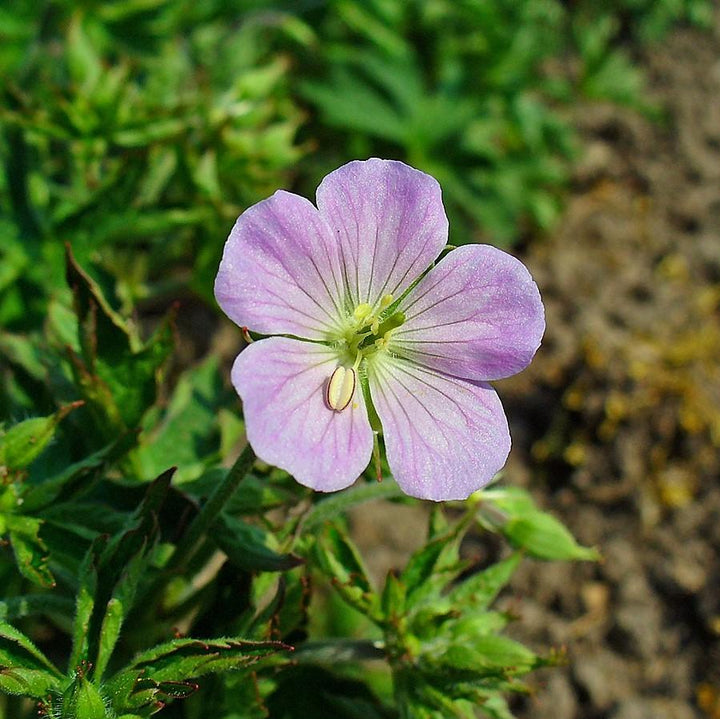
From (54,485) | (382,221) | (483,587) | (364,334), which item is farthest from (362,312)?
(483,587)

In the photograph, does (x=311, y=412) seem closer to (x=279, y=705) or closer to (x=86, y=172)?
(x=279, y=705)

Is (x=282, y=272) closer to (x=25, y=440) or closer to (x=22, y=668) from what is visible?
(x=25, y=440)

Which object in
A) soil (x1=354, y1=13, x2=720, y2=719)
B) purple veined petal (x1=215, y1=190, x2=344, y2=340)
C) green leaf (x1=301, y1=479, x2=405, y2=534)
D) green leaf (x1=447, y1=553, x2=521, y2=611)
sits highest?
purple veined petal (x1=215, y1=190, x2=344, y2=340)

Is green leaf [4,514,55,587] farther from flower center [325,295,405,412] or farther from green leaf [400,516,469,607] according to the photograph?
green leaf [400,516,469,607]

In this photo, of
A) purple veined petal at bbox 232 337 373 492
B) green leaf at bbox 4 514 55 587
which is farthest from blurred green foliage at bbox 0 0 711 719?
purple veined petal at bbox 232 337 373 492

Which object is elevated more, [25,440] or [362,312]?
[362,312]

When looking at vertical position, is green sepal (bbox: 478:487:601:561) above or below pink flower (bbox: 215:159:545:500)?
below

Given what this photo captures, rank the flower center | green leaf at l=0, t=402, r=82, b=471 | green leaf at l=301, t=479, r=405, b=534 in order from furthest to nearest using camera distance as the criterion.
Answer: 1. green leaf at l=301, t=479, r=405, b=534
2. green leaf at l=0, t=402, r=82, b=471
3. the flower center
